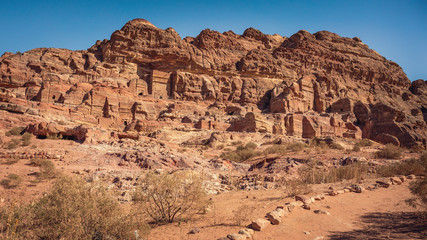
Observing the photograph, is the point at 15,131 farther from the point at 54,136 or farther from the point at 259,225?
the point at 259,225

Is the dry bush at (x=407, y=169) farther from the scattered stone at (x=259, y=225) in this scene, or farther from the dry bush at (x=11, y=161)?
the dry bush at (x=11, y=161)

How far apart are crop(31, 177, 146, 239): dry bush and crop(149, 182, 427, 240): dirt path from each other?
0.89 m

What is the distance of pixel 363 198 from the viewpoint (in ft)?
23.9

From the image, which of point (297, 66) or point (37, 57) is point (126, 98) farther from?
point (297, 66)

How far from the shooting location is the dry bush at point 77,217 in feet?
12.9

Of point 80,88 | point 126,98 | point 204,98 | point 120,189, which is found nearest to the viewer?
point 120,189

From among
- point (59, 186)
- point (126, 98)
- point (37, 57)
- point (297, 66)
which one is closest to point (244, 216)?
point (59, 186)

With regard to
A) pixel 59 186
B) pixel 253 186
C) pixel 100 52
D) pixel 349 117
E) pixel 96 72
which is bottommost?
pixel 253 186

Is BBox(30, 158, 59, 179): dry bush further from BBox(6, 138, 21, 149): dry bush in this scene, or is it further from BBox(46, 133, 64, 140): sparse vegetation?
BBox(46, 133, 64, 140): sparse vegetation

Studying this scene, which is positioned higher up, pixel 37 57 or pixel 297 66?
pixel 297 66

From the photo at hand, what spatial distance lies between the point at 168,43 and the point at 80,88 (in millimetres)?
24121

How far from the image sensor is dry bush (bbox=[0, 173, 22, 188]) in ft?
25.4

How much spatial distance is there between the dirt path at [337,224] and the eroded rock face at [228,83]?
76.1 ft

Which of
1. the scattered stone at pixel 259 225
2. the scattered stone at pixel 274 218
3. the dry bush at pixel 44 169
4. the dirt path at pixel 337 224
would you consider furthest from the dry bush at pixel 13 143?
the scattered stone at pixel 274 218
